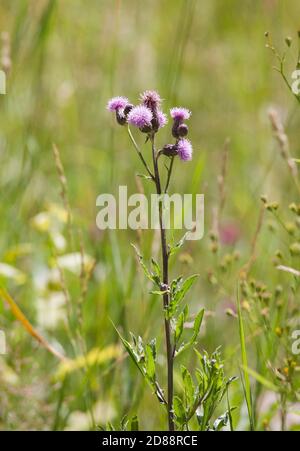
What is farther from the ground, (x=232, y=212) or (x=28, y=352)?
(x=232, y=212)

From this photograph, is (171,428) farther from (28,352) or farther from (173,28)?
(173,28)

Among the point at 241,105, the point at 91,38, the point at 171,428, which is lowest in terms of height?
the point at 171,428

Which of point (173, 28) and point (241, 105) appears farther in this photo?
point (173, 28)

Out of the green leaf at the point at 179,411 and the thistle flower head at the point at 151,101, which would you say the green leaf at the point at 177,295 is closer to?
the green leaf at the point at 179,411

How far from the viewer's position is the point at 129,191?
3.39 metres

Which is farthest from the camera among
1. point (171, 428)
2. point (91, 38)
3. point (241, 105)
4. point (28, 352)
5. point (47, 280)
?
point (91, 38)

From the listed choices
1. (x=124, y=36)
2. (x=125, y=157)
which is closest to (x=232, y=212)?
(x=125, y=157)

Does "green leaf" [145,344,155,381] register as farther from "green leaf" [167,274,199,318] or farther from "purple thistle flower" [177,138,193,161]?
"purple thistle flower" [177,138,193,161]

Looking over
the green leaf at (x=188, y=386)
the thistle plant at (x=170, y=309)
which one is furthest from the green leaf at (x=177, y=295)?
the green leaf at (x=188, y=386)

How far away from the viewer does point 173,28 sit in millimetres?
4855

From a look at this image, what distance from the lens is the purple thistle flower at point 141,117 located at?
1303mm

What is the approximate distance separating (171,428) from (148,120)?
0.56m

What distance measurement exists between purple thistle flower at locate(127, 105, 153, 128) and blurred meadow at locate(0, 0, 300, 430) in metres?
0.37

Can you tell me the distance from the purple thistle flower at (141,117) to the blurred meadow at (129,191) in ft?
1.22
